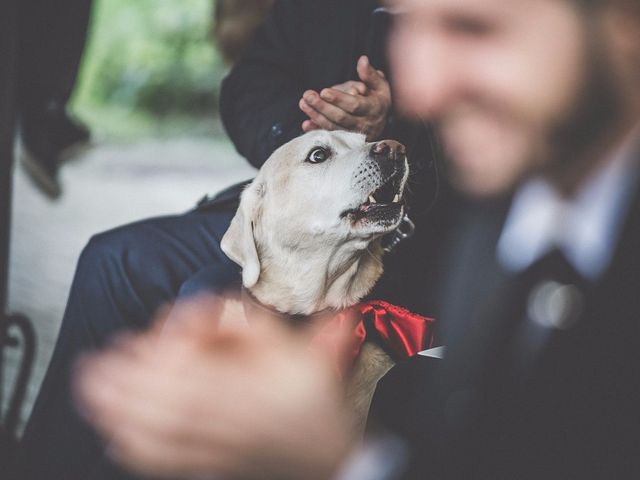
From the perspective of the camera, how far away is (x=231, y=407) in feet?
2.06

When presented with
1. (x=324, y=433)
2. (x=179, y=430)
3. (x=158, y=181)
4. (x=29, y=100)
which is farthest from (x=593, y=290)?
(x=29, y=100)

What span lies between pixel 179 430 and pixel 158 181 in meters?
0.87

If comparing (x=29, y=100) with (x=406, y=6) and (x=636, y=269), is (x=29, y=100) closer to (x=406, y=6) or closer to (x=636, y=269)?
(x=406, y=6)

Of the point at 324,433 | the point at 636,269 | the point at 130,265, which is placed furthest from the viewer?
the point at 130,265

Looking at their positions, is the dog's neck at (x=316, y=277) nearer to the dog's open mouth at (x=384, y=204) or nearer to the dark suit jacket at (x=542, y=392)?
the dog's open mouth at (x=384, y=204)

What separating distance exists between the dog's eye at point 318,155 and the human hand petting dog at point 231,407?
0.26 metres

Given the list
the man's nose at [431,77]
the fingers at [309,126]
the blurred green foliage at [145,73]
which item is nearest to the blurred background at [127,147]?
the blurred green foliage at [145,73]

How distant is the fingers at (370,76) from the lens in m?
0.76

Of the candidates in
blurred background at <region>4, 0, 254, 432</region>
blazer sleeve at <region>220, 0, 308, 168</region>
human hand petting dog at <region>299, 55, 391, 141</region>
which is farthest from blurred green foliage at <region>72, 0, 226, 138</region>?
human hand petting dog at <region>299, 55, 391, 141</region>

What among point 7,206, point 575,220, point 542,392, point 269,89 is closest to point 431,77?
point 575,220

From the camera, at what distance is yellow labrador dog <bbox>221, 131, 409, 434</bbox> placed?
0.84 m

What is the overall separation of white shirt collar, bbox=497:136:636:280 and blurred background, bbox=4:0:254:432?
81cm

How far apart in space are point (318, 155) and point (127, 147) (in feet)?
2.09

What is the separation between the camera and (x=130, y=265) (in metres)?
1.07
